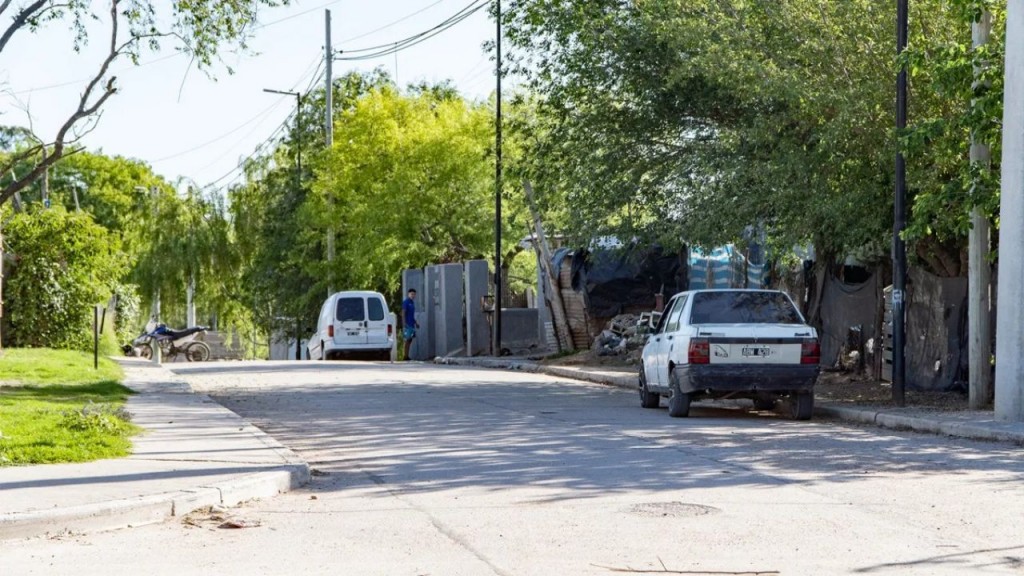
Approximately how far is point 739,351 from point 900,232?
9.84ft

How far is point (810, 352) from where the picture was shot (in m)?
17.3

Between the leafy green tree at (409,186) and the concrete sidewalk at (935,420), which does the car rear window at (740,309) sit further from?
the leafy green tree at (409,186)

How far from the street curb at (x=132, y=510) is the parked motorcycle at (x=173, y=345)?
34167mm

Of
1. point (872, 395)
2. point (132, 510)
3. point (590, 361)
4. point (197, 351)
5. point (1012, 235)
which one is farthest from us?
point (197, 351)

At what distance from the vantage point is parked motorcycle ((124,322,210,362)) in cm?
4372

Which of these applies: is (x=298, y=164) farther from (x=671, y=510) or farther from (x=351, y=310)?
(x=671, y=510)

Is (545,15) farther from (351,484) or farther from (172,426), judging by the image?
(351,484)

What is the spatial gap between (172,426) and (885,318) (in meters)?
12.5

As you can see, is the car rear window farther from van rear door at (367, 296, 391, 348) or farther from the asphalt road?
van rear door at (367, 296, 391, 348)

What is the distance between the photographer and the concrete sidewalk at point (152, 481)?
8570mm

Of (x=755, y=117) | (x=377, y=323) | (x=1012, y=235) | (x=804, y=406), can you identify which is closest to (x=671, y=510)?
(x=1012, y=235)

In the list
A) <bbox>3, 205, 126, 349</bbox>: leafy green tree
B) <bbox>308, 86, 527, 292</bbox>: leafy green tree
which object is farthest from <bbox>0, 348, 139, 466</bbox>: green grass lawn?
<bbox>308, 86, 527, 292</bbox>: leafy green tree

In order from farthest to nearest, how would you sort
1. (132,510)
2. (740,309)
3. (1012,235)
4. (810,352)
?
1. (740,309)
2. (810,352)
3. (1012,235)
4. (132,510)

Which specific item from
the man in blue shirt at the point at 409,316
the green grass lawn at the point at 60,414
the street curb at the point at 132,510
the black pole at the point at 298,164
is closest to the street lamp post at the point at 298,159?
the black pole at the point at 298,164
